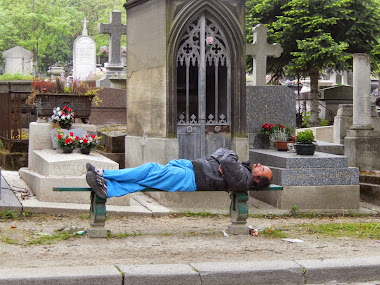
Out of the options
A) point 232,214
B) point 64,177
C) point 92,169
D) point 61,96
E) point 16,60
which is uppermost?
point 16,60

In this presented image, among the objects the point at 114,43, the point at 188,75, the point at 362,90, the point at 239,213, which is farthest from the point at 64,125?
the point at 114,43

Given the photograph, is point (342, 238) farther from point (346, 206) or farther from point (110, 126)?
point (110, 126)

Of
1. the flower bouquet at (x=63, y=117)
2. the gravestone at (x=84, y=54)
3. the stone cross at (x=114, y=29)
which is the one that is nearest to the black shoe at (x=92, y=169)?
the flower bouquet at (x=63, y=117)

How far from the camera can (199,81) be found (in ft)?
A: 37.8

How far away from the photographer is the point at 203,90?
452 inches

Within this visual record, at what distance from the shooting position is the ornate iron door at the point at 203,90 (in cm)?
1147

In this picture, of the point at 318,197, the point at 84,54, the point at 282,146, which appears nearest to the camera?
the point at 318,197

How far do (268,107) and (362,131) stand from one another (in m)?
3.82

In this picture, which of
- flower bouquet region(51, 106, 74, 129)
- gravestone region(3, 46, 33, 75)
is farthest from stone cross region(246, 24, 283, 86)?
gravestone region(3, 46, 33, 75)

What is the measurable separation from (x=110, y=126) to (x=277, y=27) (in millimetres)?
10158

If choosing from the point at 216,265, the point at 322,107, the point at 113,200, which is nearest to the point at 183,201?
the point at 113,200

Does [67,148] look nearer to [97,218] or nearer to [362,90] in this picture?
[97,218]

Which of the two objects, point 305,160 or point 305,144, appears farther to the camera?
point 305,144

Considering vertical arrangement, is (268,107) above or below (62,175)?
above
